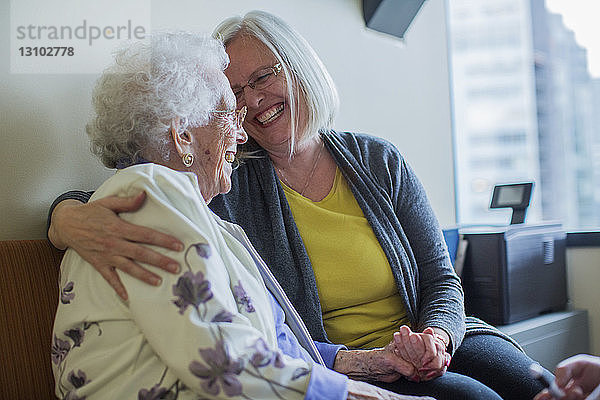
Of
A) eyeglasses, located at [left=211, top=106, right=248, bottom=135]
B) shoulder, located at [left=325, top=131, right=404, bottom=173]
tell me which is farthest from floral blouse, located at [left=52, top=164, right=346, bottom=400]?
shoulder, located at [left=325, top=131, right=404, bottom=173]

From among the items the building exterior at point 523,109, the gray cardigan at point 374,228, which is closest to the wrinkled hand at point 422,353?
the gray cardigan at point 374,228

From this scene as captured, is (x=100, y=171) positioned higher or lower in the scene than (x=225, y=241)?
higher

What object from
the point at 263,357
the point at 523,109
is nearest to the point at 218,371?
the point at 263,357

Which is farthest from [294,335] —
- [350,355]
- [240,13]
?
[240,13]

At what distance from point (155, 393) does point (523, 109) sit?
3.24m

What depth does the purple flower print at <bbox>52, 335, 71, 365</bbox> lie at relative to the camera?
1090mm

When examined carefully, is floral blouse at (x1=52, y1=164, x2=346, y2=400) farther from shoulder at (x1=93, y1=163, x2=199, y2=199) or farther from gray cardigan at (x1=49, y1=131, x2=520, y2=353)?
gray cardigan at (x1=49, y1=131, x2=520, y2=353)

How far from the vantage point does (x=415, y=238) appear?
5.83ft

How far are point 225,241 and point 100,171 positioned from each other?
0.61 meters

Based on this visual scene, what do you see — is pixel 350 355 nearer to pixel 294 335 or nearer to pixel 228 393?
pixel 294 335

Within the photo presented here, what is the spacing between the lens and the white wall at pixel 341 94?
152cm

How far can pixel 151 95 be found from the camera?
1.30m

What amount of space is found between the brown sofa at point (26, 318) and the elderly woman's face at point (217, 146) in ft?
1.32

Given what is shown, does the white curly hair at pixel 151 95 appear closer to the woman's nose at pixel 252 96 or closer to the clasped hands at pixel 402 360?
the woman's nose at pixel 252 96
